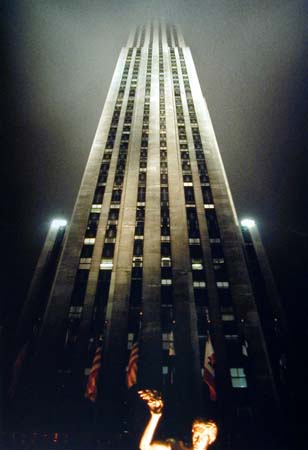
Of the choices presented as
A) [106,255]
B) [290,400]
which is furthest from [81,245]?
[290,400]

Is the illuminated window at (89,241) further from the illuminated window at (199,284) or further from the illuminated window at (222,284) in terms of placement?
the illuminated window at (222,284)

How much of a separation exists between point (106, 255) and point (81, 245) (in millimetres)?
3519

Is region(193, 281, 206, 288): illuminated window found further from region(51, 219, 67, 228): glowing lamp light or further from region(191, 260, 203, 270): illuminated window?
region(51, 219, 67, 228): glowing lamp light

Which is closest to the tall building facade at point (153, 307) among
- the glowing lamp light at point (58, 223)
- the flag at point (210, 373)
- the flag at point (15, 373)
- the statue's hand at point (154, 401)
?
the flag at point (210, 373)

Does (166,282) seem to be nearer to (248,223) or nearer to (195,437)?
(248,223)

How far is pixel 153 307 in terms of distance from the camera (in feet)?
109

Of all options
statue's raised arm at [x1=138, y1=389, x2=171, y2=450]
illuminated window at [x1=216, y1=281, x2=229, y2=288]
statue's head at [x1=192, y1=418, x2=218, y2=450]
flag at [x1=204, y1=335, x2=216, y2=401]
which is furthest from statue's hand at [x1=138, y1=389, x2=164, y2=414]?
illuminated window at [x1=216, y1=281, x2=229, y2=288]

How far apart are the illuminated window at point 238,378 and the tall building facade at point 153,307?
0.09m

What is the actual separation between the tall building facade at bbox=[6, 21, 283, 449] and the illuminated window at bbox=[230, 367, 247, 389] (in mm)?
92

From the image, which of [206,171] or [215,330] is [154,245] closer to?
[215,330]

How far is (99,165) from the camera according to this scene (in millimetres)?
50969

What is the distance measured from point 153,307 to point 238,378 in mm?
10289

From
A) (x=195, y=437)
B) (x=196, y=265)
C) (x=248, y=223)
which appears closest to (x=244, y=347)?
(x=196, y=265)

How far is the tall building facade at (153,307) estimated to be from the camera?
2645cm
